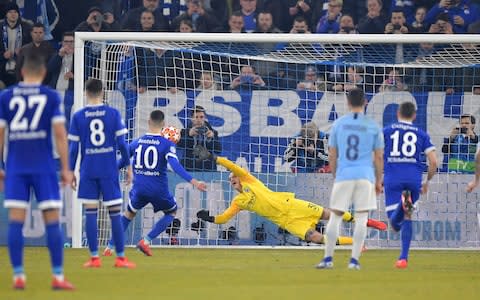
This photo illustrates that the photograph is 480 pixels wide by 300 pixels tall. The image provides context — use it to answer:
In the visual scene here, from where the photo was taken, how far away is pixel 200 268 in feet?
47.7

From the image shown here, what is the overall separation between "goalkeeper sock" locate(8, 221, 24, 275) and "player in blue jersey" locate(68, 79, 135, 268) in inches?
134

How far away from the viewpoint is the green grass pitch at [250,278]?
35.2 ft

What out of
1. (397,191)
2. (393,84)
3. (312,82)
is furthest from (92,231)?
(393,84)

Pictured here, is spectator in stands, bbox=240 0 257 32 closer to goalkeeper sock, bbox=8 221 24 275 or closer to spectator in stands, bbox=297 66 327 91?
spectator in stands, bbox=297 66 327 91

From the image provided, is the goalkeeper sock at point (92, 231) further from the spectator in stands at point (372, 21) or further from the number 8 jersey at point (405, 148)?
the spectator in stands at point (372, 21)

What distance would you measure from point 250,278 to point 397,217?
3551 millimetres

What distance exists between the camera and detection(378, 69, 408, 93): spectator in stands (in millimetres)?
20391

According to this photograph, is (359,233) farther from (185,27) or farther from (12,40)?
(12,40)

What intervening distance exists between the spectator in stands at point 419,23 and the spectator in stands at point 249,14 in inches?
111

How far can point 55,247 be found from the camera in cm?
1073

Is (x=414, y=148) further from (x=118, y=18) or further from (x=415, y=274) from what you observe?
(x=118, y=18)

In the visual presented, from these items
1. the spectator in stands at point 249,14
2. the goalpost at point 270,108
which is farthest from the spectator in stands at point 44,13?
the spectator in stands at point 249,14

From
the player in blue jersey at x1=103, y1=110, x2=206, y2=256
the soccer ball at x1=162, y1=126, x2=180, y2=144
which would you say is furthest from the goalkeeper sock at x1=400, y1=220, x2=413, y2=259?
the soccer ball at x1=162, y1=126, x2=180, y2=144

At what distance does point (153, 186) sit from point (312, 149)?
3.89m
